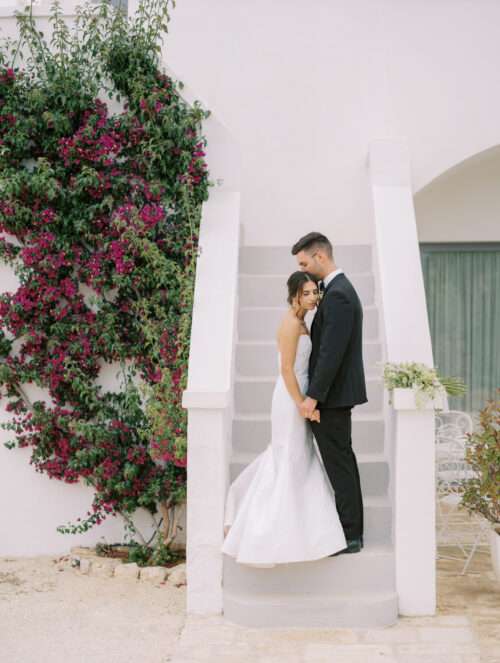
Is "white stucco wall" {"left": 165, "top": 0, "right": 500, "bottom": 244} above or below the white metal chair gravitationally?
above

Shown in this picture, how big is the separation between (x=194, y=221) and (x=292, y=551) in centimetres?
285

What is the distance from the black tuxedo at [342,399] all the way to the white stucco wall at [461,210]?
10.7 ft

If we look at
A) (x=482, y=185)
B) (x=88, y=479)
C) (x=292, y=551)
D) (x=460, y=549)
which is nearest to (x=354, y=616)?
(x=292, y=551)

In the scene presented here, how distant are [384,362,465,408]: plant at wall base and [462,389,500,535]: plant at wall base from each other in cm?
51

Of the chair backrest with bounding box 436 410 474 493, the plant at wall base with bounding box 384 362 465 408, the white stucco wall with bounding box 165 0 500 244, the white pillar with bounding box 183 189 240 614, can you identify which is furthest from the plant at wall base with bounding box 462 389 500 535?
the white stucco wall with bounding box 165 0 500 244

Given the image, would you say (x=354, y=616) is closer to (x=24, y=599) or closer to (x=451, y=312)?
(x=24, y=599)

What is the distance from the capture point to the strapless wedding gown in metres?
4.59

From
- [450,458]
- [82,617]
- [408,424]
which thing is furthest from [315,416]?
[82,617]

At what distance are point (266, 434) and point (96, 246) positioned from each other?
6.70 ft

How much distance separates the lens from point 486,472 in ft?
16.9

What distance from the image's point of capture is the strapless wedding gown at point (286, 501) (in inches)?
181

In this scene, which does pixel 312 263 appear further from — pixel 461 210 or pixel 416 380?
pixel 461 210

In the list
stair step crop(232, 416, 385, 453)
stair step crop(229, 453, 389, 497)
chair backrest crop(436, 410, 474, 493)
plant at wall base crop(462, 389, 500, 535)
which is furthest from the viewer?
chair backrest crop(436, 410, 474, 493)

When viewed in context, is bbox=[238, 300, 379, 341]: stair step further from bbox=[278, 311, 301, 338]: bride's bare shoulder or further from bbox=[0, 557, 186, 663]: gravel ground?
bbox=[0, 557, 186, 663]: gravel ground
